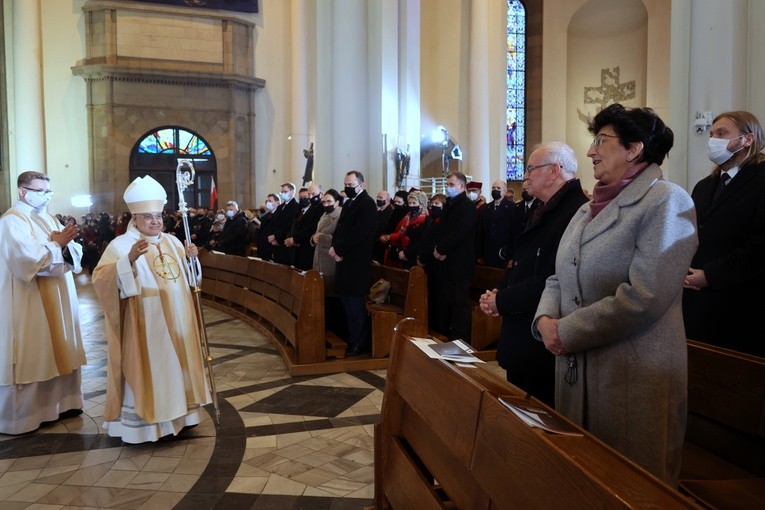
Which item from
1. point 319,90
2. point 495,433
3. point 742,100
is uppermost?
point 319,90

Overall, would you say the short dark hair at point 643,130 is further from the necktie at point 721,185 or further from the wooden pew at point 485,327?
the wooden pew at point 485,327

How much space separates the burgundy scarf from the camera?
2.08 metres

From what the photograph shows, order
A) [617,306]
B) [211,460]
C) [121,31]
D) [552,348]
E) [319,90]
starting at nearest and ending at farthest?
[617,306]
[552,348]
[211,460]
[319,90]
[121,31]

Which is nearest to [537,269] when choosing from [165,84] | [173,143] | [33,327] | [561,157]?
[561,157]

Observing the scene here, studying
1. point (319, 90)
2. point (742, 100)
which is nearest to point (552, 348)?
point (742, 100)

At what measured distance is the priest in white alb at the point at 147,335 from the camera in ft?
13.0

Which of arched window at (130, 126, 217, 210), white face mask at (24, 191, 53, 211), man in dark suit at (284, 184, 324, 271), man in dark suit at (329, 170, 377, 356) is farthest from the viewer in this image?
arched window at (130, 126, 217, 210)

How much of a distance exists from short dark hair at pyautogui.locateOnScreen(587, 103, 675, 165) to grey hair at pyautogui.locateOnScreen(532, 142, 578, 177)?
61 cm

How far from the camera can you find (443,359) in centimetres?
227

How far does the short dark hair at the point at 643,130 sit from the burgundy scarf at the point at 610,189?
0.04 m

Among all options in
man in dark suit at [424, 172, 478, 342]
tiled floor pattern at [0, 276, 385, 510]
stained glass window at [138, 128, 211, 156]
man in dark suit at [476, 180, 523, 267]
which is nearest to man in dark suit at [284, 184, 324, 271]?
man in dark suit at [424, 172, 478, 342]

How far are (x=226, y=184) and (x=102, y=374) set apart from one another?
49.2 feet

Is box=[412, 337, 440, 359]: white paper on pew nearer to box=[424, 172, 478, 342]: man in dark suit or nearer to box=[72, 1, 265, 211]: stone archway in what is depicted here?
box=[424, 172, 478, 342]: man in dark suit

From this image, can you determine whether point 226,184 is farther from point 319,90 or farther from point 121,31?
point 319,90
